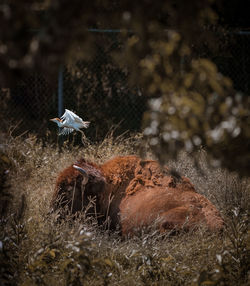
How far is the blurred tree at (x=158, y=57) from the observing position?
1.46m

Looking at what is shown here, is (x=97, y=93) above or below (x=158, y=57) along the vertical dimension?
below

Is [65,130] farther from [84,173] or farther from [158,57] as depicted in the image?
[158,57]

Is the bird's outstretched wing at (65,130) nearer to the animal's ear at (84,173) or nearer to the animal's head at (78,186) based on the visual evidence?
the animal's head at (78,186)

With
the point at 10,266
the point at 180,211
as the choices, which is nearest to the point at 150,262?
the point at 180,211

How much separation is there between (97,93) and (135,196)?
543 centimetres

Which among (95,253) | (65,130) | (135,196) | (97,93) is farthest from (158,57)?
(97,93)

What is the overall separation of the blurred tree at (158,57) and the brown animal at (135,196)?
127 centimetres

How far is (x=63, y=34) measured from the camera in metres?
1.43

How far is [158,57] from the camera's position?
200cm

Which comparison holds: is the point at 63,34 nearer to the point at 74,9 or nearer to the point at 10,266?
the point at 74,9

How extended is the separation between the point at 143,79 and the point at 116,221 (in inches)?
72.9

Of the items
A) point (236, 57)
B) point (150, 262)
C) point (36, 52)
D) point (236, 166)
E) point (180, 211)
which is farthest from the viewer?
point (236, 57)

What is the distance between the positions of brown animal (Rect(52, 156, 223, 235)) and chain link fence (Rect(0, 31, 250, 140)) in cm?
470

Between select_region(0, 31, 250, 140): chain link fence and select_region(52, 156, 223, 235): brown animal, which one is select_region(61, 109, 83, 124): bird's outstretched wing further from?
select_region(0, 31, 250, 140): chain link fence
